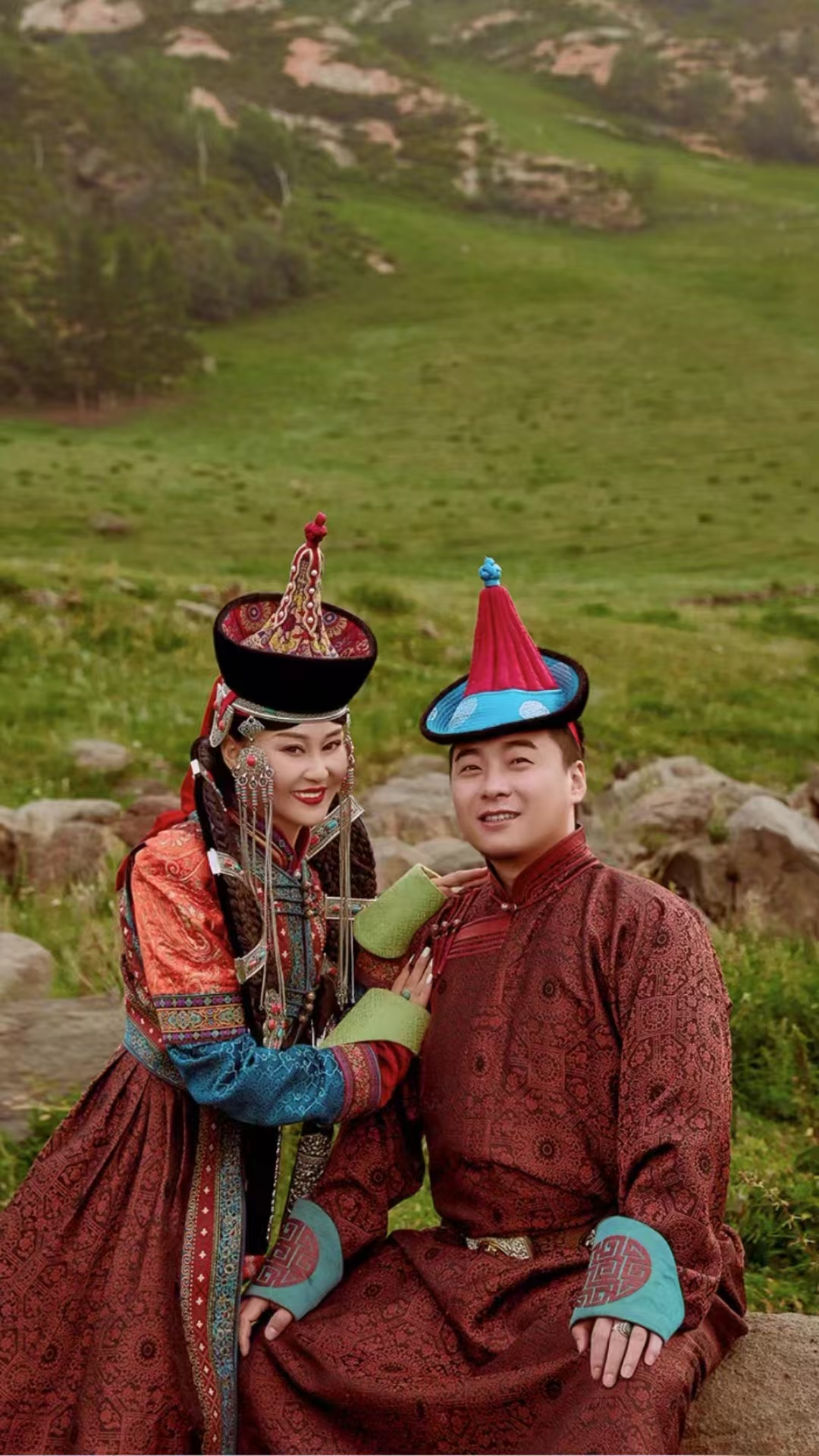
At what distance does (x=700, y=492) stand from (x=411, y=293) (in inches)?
880

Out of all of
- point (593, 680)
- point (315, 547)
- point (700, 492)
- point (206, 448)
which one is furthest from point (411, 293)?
point (315, 547)

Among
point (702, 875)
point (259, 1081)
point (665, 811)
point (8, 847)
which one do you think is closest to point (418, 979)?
point (259, 1081)

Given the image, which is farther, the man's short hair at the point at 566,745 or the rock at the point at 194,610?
the rock at the point at 194,610

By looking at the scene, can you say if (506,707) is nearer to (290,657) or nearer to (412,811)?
(290,657)

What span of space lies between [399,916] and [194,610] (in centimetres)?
1135

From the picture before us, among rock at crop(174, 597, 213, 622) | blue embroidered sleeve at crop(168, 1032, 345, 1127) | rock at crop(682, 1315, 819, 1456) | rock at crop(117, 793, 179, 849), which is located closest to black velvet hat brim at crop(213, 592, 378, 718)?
blue embroidered sleeve at crop(168, 1032, 345, 1127)

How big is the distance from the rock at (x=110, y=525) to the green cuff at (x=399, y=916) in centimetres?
2566

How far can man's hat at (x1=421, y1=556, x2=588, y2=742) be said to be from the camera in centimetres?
327

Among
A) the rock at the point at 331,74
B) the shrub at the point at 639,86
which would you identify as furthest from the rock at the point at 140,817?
the shrub at the point at 639,86

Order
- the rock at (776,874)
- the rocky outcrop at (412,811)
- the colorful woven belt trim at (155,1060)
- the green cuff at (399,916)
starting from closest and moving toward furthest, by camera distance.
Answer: the colorful woven belt trim at (155,1060) → the green cuff at (399,916) → the rock at (776,874) → the rocky outcrop at (412,811)

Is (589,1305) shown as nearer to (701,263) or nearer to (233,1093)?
(233,1093)

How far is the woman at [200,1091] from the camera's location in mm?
3266

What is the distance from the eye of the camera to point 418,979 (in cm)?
357

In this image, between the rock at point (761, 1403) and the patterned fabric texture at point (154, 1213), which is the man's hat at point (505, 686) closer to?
the patterned fabric texture at point (154, 1213)
